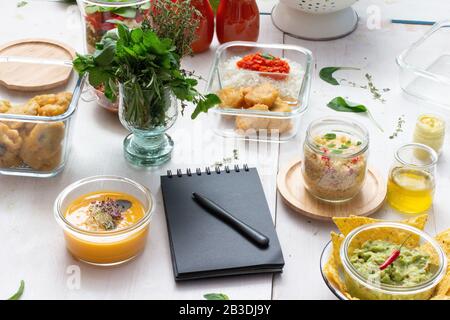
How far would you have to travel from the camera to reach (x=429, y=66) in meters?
2.16

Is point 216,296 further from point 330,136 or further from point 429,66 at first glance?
point 429,66

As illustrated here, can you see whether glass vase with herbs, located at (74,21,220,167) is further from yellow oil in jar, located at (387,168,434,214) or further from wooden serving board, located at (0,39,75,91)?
yellow oil in jar, located at (387,168,434,214)

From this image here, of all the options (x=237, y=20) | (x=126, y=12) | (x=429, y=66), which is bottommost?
(x=429, y=66)

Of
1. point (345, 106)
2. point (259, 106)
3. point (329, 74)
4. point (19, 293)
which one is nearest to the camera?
point (19, 293)

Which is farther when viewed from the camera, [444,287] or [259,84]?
[259,84]

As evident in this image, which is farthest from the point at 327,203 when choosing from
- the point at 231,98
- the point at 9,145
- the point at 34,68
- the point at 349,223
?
the point at 34,68

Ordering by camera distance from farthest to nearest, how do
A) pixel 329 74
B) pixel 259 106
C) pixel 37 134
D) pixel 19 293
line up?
pixel 329 74 < pixel 259 106 < pixel 37 134 < pixel 19 293

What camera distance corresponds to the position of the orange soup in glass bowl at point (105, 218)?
1472mm

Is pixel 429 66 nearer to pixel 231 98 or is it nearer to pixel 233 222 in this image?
pixel 231 98

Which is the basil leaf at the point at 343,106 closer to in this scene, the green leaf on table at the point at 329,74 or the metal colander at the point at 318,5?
the green leaf on table at the point at 329,74

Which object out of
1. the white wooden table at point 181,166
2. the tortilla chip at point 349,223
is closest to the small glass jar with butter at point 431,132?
the white wooden table at point 181,166

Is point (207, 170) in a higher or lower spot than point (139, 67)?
lower

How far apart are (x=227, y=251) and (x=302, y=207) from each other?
0.22 meters

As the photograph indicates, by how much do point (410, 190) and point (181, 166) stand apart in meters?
0.52
